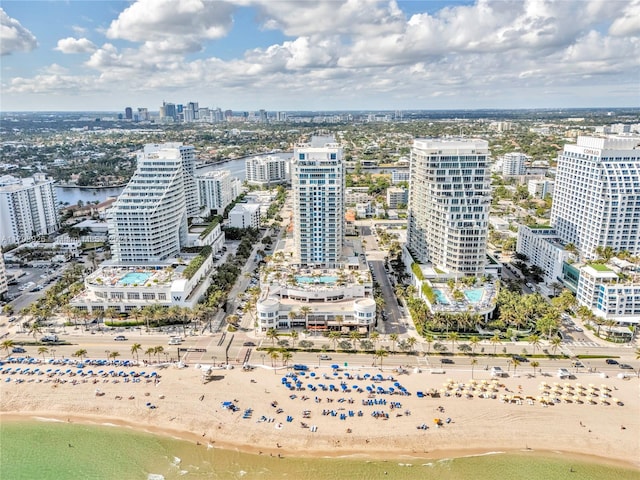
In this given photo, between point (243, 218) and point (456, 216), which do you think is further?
point (243, 218)

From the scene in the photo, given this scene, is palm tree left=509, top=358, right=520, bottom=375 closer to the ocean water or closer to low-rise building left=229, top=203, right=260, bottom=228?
the ocean water

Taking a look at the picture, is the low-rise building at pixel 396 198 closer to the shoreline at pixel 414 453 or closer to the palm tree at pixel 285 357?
the palm tree at pixel 285 357

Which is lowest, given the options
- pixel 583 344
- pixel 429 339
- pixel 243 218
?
pixel 583 344

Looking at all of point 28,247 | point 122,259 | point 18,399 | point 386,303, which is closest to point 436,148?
point 386,303

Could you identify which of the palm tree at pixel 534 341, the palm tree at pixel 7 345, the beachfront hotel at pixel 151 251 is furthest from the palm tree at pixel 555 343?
the palm tree at pixel 7 345

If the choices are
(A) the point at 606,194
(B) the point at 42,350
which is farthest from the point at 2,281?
(A) the point at 606,194

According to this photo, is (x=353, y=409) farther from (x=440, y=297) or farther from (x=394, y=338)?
(x=440, y=297)
